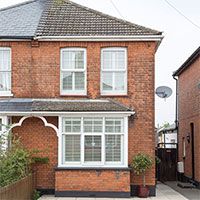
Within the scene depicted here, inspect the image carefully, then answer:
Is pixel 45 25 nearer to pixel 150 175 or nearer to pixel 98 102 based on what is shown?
pixel 98 102

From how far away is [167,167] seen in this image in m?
33.4

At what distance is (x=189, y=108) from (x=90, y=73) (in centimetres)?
935

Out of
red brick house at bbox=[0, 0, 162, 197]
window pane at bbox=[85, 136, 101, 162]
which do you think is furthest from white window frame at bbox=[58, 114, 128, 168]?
window pane at bbox=[85, 136, 101, 162]

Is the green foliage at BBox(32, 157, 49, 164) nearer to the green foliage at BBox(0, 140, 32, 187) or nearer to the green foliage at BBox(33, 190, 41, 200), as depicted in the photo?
the green foliage at BBox(0, 140, 32, 187)

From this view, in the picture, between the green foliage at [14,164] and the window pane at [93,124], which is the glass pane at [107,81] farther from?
the green foliage at [14,164]

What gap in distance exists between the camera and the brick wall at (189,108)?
27.6m

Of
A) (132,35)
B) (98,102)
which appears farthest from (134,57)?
(98,102)

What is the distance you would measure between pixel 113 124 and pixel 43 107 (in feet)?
9.44

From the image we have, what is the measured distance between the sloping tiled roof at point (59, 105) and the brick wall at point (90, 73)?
36 centimetres

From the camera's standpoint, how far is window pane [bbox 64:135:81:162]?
2245cm

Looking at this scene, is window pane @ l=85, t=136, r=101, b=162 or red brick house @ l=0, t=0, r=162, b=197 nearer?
red brick house @ l=0, t=0, r=162, b=197

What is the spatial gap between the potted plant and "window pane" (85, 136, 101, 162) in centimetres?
146

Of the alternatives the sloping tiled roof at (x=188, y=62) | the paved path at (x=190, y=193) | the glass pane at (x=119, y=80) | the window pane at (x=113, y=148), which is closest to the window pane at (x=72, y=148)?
the window pane at (x=113, y=148)

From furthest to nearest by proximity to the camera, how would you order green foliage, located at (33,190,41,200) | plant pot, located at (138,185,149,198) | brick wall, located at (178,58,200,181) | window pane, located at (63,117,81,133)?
brick wall, located at (178,58,200,181) → window pane, located at (63,117,81,133) → plant pot, located at (138,185,149,198) → green foliage, located at (33,190,41,200)
